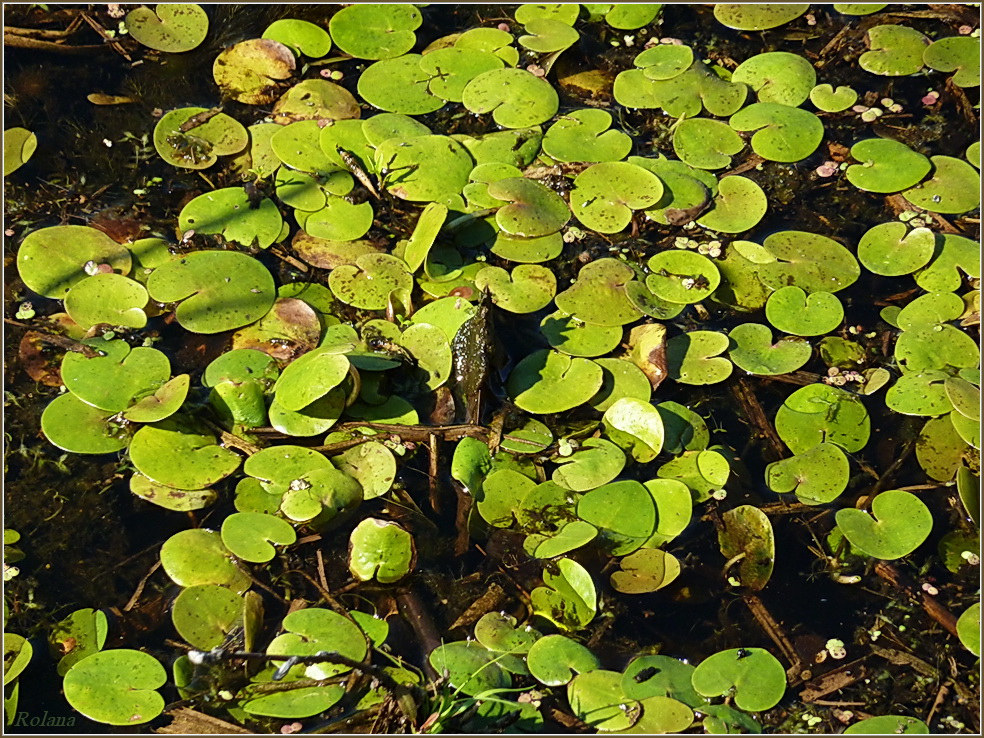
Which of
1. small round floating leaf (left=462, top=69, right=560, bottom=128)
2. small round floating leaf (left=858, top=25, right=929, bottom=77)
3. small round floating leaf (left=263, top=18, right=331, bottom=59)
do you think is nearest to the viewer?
small round floating leaf (left=462, top=69, right=560, bottom=128)

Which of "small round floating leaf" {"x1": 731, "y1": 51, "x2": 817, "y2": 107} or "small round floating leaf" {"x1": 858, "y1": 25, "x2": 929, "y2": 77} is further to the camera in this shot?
"small round floating leaf" {"x1": 858, "y1": 25, "x2": 929, "y2": 77}

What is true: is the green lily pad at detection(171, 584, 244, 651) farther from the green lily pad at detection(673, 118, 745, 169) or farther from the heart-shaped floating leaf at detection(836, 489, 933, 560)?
the green lily pad at detection(673, 118, 745, 169)

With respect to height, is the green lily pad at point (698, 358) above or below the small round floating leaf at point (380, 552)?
above

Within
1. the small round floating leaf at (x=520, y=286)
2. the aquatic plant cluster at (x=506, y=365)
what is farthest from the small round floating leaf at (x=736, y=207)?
the small round floating leaf at (x=520, y=286)

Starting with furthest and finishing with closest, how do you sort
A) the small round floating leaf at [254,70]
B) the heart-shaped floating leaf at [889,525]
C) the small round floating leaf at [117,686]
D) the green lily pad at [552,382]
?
the small round floating leaf at [254,70]
the green lily pad at [552,382]
the heart-shaped floating leaf at [889,525]
the small round floating leaf at [117,686]

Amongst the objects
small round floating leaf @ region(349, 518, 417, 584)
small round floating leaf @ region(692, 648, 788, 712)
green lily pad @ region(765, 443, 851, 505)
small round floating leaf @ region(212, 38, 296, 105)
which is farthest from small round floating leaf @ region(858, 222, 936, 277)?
small round floating leaf @ region(212, 38, 296, 105)

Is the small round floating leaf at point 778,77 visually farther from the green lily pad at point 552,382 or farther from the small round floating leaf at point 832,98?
the green lily pad at point 552,382

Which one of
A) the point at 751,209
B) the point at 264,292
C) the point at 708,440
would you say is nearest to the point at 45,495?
the point at 264,292
